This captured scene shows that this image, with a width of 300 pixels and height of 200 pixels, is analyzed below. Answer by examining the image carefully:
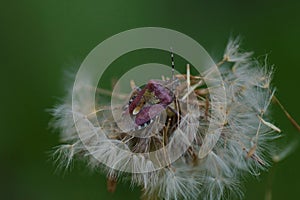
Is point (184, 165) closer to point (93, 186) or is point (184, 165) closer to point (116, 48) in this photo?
point (116, 48)

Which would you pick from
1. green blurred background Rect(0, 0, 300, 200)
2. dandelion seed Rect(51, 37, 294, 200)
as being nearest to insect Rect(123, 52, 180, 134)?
dandelion seed Rect(51, 37, 294, 200)

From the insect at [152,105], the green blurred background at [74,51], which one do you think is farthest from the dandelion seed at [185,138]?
the green blurred background at [74,51]

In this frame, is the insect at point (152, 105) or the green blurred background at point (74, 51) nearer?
the insect at point (152, 105)

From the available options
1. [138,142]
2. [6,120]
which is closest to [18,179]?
[6,120]

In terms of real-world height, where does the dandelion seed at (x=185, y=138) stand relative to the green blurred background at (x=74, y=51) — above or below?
below

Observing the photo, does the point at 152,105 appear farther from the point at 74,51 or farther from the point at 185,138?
the point at 74,51

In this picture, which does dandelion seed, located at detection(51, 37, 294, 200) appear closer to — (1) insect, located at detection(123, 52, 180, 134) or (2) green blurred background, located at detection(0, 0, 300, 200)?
(1) insect, located at detection(123, 52, 180, 134)

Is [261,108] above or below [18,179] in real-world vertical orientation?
below

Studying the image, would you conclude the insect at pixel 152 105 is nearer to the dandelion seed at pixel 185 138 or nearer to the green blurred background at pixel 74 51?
the dandelion seed at pixel 185 138
